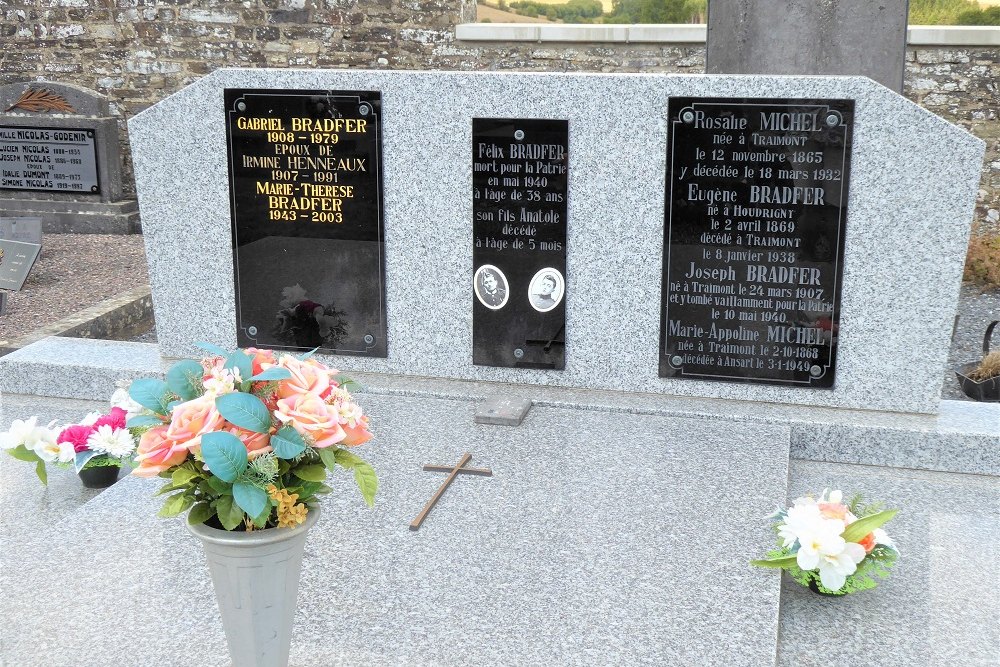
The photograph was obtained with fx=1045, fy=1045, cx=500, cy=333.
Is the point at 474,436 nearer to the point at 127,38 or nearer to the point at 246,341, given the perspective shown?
the point at 246,341

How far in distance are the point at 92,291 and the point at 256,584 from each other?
579 centimetres

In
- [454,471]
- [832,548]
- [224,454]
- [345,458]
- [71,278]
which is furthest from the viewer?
[71,278]

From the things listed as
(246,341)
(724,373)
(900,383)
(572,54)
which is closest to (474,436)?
(724,373)

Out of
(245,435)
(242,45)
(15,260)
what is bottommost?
(15,260)

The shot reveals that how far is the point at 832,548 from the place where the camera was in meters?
2.86

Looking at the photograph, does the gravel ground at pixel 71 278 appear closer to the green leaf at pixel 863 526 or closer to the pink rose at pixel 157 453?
the pink rose at pixel 157 453

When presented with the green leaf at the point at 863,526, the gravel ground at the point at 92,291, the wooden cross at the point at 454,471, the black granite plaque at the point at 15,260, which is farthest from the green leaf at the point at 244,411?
the black granite plaque at the point at 15,260

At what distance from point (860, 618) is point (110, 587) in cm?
207

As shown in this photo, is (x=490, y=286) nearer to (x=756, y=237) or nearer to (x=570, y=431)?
(x=570, y=431)

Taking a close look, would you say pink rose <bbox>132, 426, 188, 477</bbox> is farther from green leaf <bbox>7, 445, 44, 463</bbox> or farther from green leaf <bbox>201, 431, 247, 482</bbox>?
green leaf <bbox>7, 445, 44, 463</bbox>

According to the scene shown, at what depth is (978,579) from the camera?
3.08 meters

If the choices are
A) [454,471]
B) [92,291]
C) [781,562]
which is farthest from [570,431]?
[92,291]

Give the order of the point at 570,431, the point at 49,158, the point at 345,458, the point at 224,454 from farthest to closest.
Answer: the point at 49,158 < the point at 570,431 < the point at 345,458 < the point at 224,454

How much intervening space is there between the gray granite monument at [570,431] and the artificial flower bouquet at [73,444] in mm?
149
